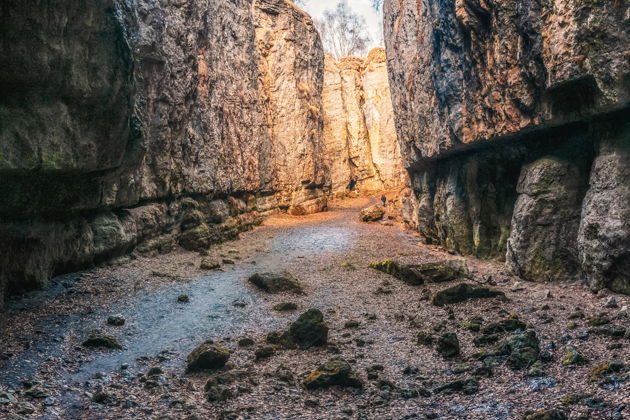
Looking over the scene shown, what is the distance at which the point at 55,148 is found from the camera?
6.04 metres

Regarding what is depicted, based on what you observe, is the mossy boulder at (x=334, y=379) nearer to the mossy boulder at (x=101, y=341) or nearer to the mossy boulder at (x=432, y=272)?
the mossy boulder at (x=101, y=341)

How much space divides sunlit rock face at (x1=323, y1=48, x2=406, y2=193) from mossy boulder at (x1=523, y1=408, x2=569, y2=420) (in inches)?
1508

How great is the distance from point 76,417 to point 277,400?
212cm

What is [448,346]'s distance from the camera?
6.33 meters

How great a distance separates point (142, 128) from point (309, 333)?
196 inches

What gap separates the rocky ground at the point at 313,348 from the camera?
4.79 meters

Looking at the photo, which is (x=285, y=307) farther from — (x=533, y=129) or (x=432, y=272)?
(x=533, y=129)

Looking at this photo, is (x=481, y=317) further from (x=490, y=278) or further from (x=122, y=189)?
(x=122, y=189)

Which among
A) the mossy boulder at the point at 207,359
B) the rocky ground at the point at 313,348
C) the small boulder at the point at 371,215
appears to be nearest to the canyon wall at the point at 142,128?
the rocky ground at the point at 313,348

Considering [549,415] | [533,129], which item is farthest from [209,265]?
[549,415]

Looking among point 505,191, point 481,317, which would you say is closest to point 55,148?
point 481,317

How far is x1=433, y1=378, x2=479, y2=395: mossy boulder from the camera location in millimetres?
5055

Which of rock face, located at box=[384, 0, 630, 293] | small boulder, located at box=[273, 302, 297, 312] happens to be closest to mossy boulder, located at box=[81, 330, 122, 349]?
small boulder, located at box=[273, 302, 297, 312]

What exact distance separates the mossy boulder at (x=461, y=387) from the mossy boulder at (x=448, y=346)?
97 cm
